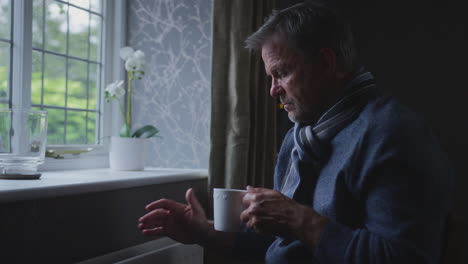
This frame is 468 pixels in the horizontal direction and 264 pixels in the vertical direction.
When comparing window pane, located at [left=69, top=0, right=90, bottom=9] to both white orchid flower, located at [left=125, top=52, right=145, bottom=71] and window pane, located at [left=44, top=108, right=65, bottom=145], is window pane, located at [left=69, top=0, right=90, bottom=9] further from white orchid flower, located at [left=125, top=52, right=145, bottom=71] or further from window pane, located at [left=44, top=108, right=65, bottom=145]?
window pane, located at [left=44, top=108, right=65, bottom=145]

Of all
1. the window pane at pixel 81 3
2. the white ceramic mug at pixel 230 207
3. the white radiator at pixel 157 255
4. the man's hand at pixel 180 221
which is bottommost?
the white radiator at pixel 157 255

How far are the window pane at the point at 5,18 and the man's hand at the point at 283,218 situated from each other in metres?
1.21

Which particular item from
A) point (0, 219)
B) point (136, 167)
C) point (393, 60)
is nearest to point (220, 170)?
point (136, 167)

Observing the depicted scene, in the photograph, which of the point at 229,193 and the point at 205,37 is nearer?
the point at 229,193

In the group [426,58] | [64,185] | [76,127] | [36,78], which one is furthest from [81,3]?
[426,58]

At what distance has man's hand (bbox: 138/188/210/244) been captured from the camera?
4.25 ft

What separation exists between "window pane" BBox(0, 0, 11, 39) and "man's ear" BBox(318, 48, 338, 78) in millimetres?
1193

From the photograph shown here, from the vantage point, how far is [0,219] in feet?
3.39

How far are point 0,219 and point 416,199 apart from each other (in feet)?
3.00

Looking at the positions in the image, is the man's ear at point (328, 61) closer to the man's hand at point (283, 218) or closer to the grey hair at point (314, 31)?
the grey hair at point (314, 31)

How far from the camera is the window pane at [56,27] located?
181 cm

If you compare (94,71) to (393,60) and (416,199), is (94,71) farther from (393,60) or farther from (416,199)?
(393,60)

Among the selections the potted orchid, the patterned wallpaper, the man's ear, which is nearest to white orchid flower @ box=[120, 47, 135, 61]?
the potted orchid

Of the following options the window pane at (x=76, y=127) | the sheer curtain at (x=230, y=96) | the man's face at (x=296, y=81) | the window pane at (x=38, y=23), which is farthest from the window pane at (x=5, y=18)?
the man's face at (x=296, y=81)
